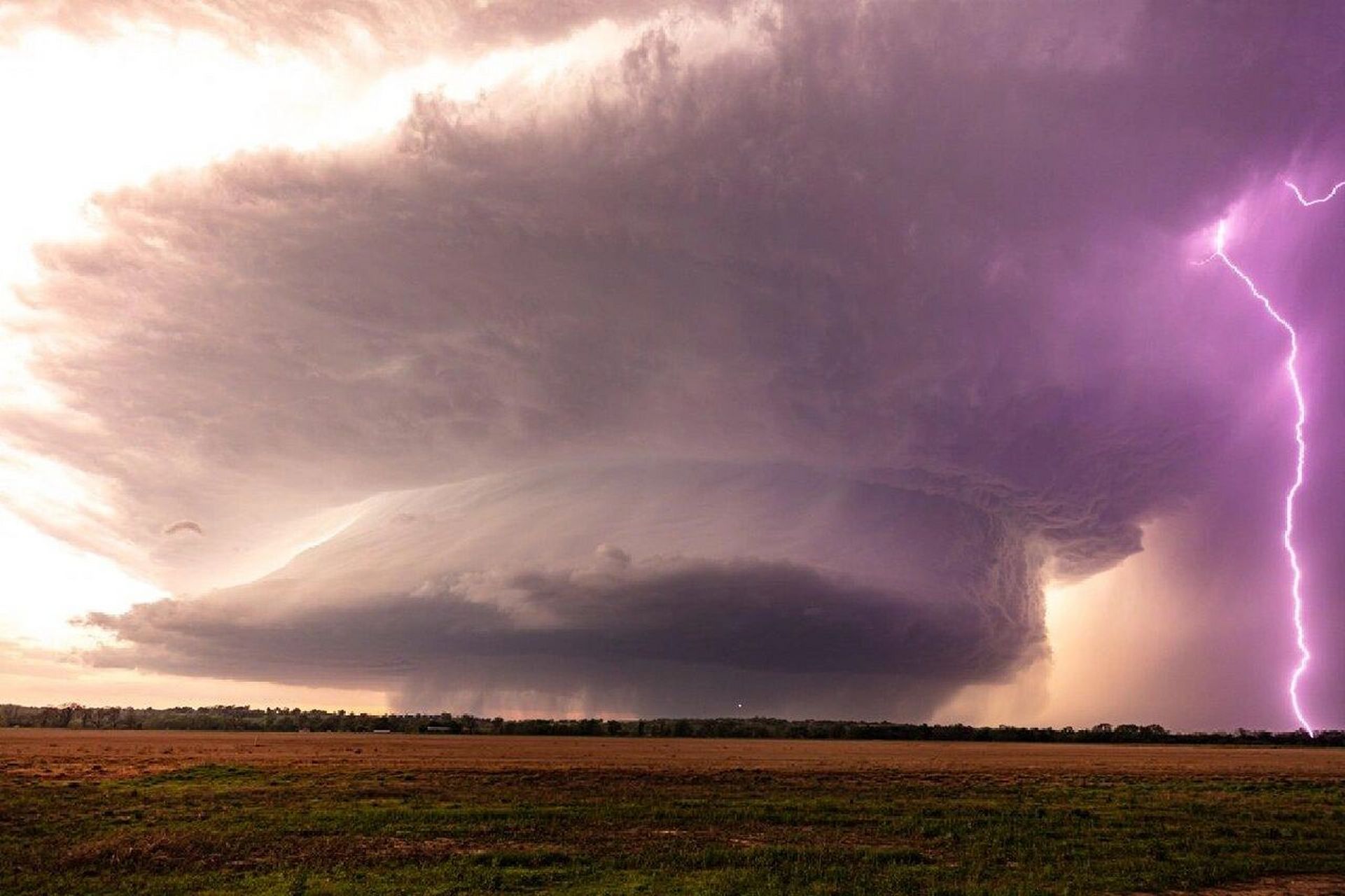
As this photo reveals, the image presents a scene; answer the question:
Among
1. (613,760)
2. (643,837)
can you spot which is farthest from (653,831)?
(613,760)

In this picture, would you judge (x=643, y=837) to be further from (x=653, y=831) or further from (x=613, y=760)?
(x=613, y=760)

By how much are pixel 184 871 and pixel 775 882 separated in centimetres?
1953

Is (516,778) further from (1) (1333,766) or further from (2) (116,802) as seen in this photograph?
(1) (1333,766)

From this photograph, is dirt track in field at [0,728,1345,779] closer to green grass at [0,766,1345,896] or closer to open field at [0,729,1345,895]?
open field at [0,729,1345,895]

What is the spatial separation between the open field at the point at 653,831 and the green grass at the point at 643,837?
0.48 ft

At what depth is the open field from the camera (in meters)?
27.7

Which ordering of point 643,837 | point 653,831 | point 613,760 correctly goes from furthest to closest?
point 613,760, point 653,831, point 643,837

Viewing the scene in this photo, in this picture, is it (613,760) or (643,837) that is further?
(613,760)

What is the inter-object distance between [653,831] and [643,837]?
202 centimetres

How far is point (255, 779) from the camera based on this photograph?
62.2 metres

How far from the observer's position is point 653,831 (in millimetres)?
38219

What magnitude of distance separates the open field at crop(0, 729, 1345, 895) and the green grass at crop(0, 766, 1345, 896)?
0.15 m

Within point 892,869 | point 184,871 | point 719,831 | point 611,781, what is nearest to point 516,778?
point 611,781

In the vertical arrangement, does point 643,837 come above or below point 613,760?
above
